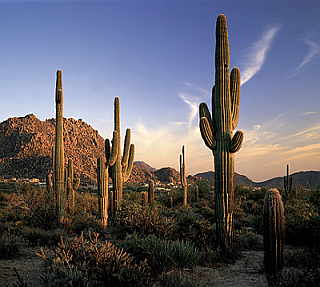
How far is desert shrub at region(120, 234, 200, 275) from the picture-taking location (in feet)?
21.5

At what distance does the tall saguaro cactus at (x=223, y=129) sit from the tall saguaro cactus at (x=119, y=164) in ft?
19.2

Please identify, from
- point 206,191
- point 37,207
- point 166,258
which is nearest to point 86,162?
point 206,191

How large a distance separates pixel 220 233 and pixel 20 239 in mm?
6070

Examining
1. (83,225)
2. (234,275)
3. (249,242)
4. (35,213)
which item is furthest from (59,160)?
(234,275)

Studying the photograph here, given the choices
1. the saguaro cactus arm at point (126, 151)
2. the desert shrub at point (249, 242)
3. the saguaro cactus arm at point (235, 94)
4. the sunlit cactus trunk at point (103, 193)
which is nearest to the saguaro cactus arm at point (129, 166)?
the saguaro cactus arm at point (126, 151)

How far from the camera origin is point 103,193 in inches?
496

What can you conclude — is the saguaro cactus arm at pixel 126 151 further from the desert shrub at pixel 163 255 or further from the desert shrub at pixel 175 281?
the desert shrub at pixel 175 281

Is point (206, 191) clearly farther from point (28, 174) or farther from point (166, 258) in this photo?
point (28, 174)

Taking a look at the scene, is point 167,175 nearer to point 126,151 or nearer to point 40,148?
point 40,148

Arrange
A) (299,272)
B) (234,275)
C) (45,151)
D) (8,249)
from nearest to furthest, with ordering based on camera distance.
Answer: (299,272) → (234,275) → (8,249) → (45,151)

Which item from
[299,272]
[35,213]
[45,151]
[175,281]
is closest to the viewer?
[175,281]

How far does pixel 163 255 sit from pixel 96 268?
160 centimetres

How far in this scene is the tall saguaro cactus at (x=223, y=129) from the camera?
8273mm

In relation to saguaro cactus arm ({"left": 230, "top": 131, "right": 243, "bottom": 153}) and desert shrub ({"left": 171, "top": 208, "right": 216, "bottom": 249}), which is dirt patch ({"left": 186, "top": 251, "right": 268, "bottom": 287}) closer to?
desert shrub ({"left": 171, "top": 208, "right": 216, "bottom": 249})
